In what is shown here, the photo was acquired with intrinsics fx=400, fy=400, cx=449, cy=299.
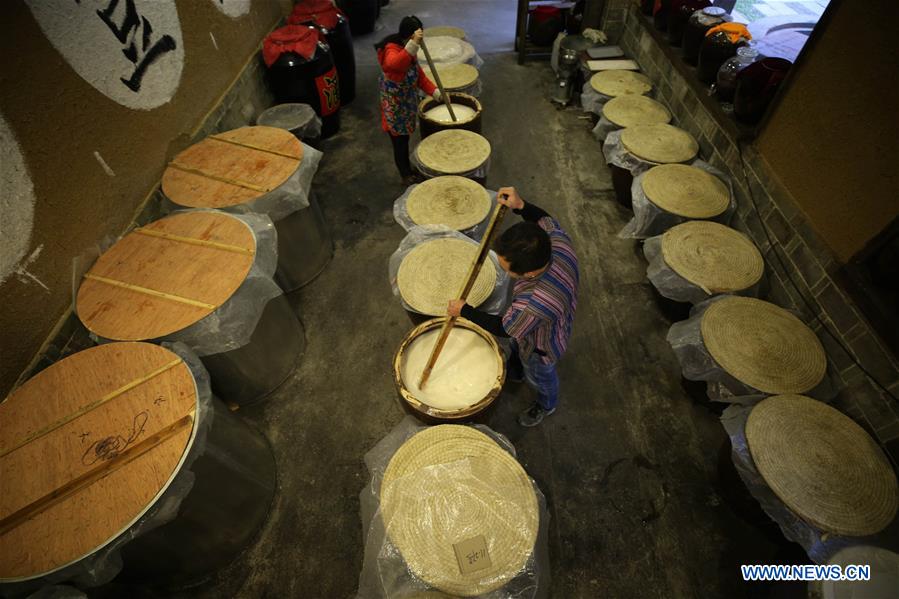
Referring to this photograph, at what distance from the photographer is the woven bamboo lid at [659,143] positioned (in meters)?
4.27

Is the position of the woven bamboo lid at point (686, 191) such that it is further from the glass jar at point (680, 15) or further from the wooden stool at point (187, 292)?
the wooden stool at point (187, 292)

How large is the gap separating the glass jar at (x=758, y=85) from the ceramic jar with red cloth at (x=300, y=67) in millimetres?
4787

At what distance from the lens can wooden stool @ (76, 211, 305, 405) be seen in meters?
2.54

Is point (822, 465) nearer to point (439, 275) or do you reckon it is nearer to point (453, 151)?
point (439, 275)

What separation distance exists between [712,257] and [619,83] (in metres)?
3.34

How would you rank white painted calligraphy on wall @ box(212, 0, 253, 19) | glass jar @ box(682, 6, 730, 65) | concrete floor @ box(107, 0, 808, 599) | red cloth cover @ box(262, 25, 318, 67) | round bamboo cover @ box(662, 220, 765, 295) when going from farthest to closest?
red cloth cover @ box(262, 25, 318, 67)
white painted calligraphy on wall @ box(212, 0, 253, 19)
glass jar @ box(682, 6, 730, 65)
round bamboo cover @ box(662, 220, 765, 295)
concrete floor @ box(107, 0, 808, 599)

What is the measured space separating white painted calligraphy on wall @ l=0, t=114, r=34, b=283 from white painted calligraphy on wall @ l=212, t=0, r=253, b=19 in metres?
3.21

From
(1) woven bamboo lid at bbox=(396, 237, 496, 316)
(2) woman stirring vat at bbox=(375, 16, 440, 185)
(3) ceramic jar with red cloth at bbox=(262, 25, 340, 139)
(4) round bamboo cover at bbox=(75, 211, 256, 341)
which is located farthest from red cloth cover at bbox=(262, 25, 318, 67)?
(1) woven bamboo lid at bbox=(396, 237, 496, 316)

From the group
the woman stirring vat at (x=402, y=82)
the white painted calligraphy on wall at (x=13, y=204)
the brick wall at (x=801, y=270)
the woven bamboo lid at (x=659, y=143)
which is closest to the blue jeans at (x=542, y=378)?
the brick wall at (x=801, y=270)

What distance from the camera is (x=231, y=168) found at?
3.60 metres

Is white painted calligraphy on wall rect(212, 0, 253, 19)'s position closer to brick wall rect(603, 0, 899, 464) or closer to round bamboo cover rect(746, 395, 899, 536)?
brick wall rect(603, 0, 899, 464)

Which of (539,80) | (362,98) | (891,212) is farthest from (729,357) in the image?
(362,98)

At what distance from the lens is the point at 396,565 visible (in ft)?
6.51

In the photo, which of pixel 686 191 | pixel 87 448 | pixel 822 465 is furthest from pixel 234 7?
pixel 822 465
